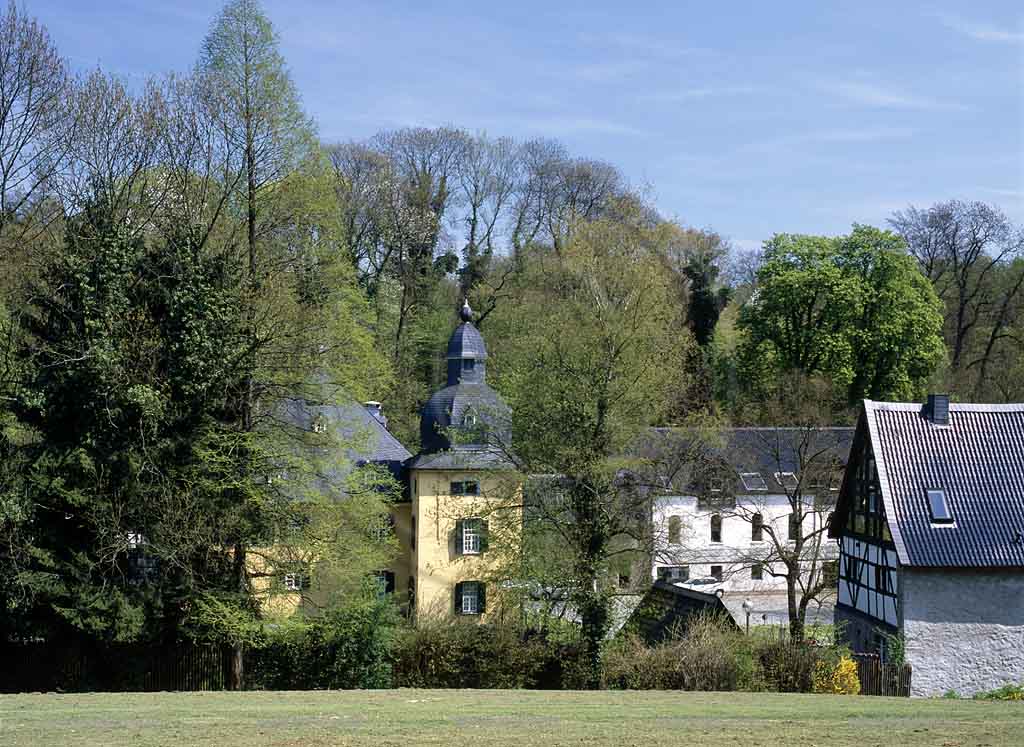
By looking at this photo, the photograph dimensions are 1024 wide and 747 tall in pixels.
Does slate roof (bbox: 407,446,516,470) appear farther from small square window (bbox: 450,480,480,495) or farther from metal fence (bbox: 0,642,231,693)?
metal fence (bbox: 0,642,231,693)

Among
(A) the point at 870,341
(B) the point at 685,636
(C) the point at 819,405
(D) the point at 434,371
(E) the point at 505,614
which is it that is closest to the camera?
(B) the point at 685,636

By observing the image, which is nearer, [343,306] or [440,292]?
[343,306]

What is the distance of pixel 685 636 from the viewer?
24078mm

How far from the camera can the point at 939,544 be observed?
2827 centimetres

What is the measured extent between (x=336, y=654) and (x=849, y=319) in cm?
3458

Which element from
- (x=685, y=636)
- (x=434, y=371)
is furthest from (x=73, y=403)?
(x=434, y=371)

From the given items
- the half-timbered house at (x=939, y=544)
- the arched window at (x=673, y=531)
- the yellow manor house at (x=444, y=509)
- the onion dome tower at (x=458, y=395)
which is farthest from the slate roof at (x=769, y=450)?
the arched window at (x=673, y=531)

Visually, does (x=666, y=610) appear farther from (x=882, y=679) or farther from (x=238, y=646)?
(x=238, y=646)

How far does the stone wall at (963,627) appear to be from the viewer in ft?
91.0

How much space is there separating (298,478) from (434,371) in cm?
3112

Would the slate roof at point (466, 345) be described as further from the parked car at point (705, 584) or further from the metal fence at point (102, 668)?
the parked car at point (705, 584)

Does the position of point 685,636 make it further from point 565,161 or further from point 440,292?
point 565,161

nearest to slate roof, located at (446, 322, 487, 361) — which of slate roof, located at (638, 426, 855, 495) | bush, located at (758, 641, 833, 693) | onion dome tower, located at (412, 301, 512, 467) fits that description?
onion dome tower, located at (412, 301, 512, 467)

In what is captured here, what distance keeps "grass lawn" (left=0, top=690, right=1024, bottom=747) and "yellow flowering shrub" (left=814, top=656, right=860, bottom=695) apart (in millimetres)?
4816
